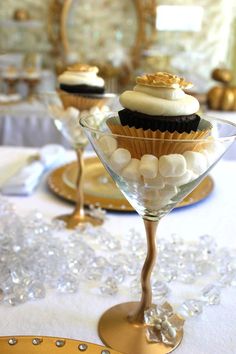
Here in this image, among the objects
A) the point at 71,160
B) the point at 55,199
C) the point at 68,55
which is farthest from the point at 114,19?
the point at 55,199

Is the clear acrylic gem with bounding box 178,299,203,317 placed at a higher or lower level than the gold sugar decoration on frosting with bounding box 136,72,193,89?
lower

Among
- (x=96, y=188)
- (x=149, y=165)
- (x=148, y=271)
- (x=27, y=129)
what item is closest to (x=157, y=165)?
(x=149, y=165)

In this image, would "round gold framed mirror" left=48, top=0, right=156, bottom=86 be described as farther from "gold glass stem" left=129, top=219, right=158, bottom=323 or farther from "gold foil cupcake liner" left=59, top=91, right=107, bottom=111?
"gold glass stem" left=129, top=219, right=158, bottom=323

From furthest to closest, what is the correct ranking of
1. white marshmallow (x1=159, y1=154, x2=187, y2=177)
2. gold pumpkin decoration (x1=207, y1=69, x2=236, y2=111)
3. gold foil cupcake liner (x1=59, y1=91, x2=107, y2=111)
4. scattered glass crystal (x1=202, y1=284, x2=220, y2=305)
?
gold pumpkin decoration (x1=207, y1=69, x2=236, y2=111)
gold foil cupcake liner (x1=59, y1=91, x2=107, y2=111)
scattered glass crystal (x1=202, y1=284, x2=220, y2=305)
white marshmallow (x1=159, y1=154, x2=187, y2=177)

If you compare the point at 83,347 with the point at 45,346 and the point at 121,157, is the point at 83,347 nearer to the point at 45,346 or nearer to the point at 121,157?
the point at 45,346

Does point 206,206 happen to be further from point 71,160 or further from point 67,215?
point 71,160

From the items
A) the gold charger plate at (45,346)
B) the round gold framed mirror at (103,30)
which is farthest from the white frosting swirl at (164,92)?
the round gold framed mirror at (103,30)

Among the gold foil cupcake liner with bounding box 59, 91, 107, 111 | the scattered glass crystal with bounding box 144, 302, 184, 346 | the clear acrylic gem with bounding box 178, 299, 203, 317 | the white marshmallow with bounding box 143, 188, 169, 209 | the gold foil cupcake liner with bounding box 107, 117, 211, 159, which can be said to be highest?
the gold foil cupcake liner with bounding box 107, 117, 211, 159

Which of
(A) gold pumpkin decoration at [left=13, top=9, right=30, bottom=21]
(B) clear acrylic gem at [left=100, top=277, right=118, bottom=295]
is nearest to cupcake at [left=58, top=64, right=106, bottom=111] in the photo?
(B) clear acrylic gem at [left=100, top=277, right=118, bottom=295]

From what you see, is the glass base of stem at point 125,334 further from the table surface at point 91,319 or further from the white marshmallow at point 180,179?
the white marshmallow at point 180,179
